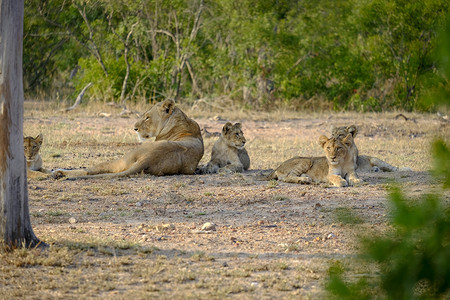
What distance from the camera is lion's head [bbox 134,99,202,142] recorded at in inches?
389

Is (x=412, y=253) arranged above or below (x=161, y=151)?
above

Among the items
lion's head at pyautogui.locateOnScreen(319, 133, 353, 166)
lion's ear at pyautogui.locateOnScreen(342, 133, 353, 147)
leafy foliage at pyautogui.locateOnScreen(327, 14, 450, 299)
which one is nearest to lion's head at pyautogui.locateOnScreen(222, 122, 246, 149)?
lion's head at pyautogui.locateOnScreen(319, 133, 353, 166)

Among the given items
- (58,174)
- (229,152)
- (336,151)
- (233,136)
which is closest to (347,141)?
(336,151)

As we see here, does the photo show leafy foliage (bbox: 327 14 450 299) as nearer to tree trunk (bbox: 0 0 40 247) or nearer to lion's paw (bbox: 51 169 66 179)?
tree trunk (bbox: 0 0 40 247)

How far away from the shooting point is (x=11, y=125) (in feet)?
16.0

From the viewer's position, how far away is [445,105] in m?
2.17

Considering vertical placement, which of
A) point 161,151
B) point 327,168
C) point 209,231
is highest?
point 161,151

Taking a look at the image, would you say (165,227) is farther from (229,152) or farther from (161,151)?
(229,152)

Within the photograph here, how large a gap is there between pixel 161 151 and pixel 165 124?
0.91 meters

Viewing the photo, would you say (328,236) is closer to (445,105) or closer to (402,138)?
(445,105)

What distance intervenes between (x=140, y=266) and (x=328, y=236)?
5.94 ft

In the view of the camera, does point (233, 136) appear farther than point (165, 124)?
No

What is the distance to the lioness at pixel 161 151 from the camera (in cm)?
892

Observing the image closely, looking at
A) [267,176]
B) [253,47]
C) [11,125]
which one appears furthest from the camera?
[253,47]
